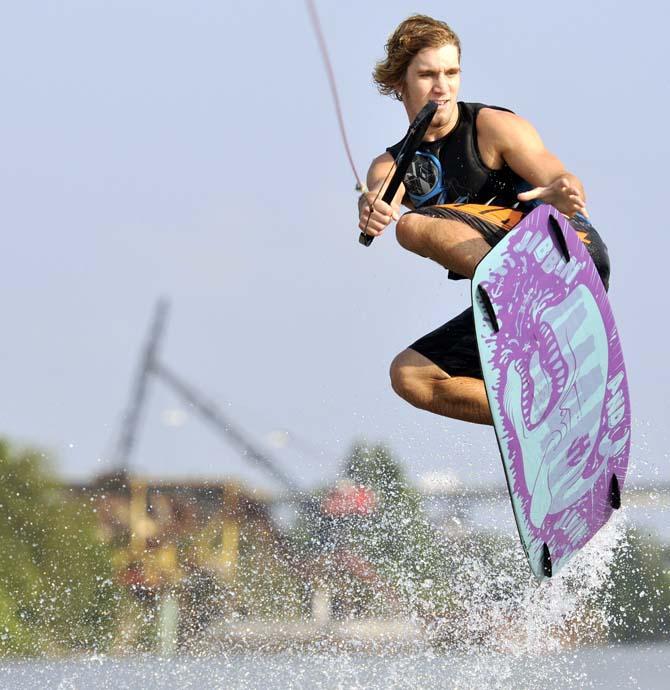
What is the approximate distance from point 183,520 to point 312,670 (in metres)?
24.6

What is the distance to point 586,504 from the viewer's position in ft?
20.3

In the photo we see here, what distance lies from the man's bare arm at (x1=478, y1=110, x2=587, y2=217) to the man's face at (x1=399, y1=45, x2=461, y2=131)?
0.20 m

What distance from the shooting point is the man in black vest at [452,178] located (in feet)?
19.3

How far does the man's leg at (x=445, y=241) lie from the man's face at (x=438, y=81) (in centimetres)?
65

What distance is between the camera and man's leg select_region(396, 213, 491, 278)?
5598mm

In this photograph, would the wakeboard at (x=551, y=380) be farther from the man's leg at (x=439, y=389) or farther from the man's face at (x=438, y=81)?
the man's face at (x=438, y=81)

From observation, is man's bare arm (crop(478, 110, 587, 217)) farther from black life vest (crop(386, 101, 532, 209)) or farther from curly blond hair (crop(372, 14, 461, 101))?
curly blond hair (crop(372, 14, 461, 101))

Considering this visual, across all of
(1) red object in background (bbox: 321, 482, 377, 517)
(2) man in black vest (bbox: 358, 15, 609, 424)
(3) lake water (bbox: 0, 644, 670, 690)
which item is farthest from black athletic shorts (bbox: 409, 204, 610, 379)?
(1) red object in background (bbox: 321, 482, 377, 517)

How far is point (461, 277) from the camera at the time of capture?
5.96 metres

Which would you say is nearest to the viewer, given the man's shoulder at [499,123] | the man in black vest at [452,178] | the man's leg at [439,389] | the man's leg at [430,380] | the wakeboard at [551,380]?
the wakeboard at [551,380]

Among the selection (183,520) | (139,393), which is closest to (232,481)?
(183,520)

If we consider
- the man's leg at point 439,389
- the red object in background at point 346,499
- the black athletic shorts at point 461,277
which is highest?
the black athletic shorts at point 461,277

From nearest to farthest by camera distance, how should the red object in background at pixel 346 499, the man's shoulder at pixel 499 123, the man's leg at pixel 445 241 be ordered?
the man's leg at pixel 445 241 < the man's shoulder at pixel 499 123 < the red object in background at pixel 346 499

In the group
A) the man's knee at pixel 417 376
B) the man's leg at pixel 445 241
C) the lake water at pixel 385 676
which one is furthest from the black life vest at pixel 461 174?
the lake water at pixel 385 676
